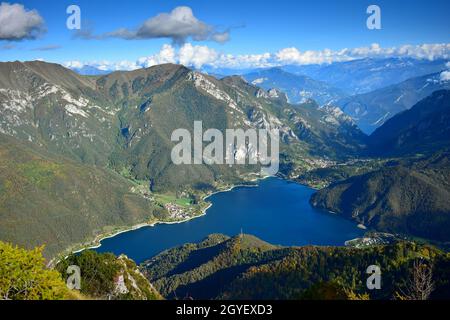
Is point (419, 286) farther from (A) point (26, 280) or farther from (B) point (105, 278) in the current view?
(A) point (26, 280)

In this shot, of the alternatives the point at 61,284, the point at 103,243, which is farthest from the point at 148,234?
the point at 61,284

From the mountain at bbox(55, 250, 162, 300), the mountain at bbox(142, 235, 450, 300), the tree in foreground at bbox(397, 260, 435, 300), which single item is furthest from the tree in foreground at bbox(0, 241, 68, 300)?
the mountain at bbox(142, 235, 450, 300)

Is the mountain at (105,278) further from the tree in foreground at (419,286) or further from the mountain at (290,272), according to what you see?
the tree in foreground at (419,286)

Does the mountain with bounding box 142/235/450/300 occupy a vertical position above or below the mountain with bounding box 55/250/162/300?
below

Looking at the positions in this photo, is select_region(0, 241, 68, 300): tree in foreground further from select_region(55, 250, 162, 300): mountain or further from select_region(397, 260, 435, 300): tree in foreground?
select_region(397, 260, 435, 300): tree in foreground

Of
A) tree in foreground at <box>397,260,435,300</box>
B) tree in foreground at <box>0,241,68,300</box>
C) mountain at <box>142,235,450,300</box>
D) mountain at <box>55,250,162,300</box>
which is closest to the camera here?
tree in foreground at <box>0,241,68,300</box>

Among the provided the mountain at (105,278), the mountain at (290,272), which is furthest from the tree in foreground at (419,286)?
the mountain at (105,278)

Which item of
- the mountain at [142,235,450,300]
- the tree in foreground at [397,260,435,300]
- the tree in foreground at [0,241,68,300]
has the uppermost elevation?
the tree in foreground at [0,241,68,300]
